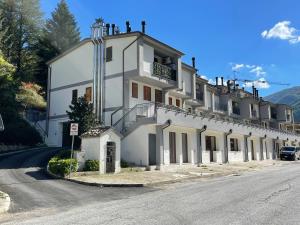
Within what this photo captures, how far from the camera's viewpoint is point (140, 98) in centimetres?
2930

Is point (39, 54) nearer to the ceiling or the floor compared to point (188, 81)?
nearer to the ceiling

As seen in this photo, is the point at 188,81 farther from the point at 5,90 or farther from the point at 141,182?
the point at 141,182

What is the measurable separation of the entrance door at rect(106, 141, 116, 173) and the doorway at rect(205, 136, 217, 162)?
1462 cm

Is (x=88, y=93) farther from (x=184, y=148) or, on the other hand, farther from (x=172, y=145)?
(x=184, y=148)

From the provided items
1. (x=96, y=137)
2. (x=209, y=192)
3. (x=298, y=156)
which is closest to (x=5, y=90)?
(x=96, y=137)

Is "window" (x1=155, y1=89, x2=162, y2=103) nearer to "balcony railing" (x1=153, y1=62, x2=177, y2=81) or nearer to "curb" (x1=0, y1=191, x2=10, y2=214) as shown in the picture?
"balcony railing" (x1=153, y1=62, x2=177, y2=81)

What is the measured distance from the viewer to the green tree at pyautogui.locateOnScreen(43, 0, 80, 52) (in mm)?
52562

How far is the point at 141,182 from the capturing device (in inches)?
672

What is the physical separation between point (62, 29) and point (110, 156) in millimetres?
40020

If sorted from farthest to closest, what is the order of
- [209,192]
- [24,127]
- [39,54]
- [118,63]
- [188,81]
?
1. [39,54]
2. [188,81]
3. [24,127]
4. [118,63]
5. [209,192]

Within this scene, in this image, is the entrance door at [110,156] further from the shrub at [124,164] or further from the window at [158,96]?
the window at [158,96]

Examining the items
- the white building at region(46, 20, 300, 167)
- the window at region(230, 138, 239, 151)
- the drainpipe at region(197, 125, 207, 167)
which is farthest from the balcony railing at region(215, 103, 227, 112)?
the drainpipe at region(197, 125, 207, 167)

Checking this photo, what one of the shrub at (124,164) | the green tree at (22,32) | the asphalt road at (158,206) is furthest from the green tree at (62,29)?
the asphalt road at (158,206)

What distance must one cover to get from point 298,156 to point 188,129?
28539 millimetres
